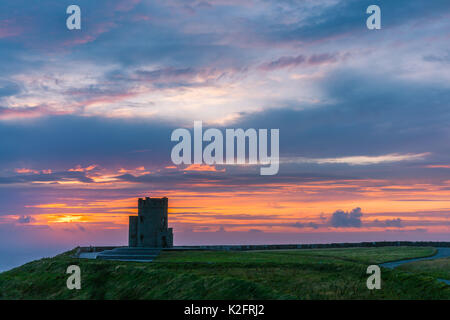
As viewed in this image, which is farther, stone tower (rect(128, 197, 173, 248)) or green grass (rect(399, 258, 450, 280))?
stone tower (rect(128, 197, 173, 248))

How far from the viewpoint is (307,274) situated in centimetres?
4019

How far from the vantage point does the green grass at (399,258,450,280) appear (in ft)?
125

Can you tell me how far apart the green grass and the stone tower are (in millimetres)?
33288

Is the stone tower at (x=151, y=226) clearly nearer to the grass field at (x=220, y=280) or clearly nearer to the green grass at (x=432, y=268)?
the grass field at (x=220, y=280)

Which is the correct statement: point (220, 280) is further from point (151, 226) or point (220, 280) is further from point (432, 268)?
point (151, 226)

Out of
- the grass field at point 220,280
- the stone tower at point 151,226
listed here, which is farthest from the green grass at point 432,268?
the stone tower at point 151,226

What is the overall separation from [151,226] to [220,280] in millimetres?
29941

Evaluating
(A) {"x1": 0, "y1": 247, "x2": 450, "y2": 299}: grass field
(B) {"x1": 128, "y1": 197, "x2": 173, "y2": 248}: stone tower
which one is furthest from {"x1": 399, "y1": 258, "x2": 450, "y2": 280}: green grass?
(B) {"x1": 128, "y1": 197, "x2": 173, "y2": 248}: stone tower

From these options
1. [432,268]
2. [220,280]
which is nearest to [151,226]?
[220,280]

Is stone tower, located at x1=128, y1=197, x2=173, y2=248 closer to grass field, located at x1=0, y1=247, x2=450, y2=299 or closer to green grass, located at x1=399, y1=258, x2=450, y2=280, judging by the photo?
grass field, located at x1=0, y1=247, x2=450, y2=299

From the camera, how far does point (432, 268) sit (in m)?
41.9
